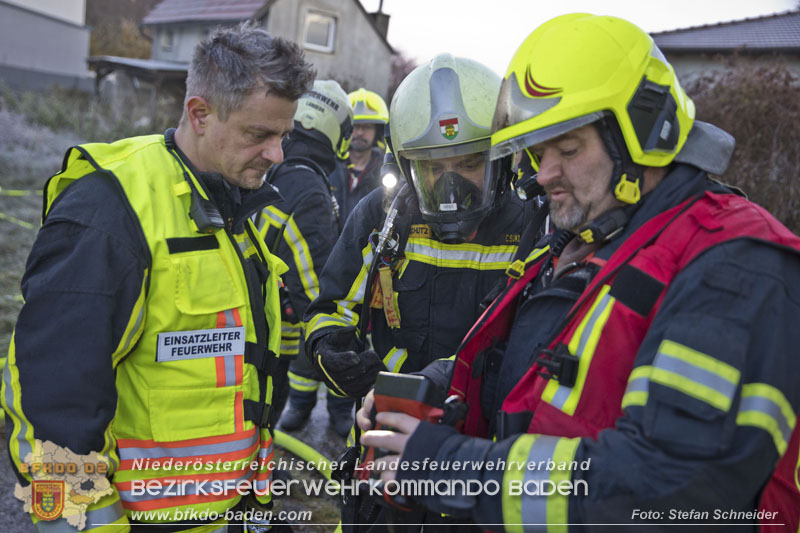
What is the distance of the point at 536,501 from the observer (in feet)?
4.12

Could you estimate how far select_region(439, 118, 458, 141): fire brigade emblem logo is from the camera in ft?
7.68

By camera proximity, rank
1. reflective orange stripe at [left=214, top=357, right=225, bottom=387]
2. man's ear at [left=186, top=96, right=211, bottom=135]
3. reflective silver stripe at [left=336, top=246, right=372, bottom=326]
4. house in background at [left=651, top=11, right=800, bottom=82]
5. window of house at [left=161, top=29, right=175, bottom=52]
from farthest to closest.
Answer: window of house at [left=161, top=29, right=175, bottom=52]
house in background at [left=651, top=11, right=800, bottom=82]
reflective silver stripe at [left=336, top=246, right=372, bottom=326]
man's ear at [left=186, top=96, right=211, bottom=135]
reflective orange stripe at [left=214, top=357, right=225, bottom=387]

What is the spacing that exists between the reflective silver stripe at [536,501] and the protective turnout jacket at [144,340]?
1091 millimetres

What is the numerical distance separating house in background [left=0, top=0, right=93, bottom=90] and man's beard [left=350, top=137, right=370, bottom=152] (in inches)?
877

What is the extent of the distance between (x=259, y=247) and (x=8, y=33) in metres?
28.3

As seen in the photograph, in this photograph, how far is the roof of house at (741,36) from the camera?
647 inches

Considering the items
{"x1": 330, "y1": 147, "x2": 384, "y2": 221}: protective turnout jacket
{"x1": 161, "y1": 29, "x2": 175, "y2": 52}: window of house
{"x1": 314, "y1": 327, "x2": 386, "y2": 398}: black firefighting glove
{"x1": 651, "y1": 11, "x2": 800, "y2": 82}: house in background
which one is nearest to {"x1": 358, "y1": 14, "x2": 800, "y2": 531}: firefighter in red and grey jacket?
{"x1": 314, "y1": 327, "x2": 386, "y2": 398}: black firefighting glove

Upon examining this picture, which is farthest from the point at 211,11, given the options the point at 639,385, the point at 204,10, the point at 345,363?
the point at 639,385

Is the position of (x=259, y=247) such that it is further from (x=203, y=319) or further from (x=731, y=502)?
(x=731, y=502)

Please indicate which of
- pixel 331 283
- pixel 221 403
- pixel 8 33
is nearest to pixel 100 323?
pixel 221 403

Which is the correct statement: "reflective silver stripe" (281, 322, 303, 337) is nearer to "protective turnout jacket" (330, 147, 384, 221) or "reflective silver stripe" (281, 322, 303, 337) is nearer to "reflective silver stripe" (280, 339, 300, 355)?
"reflective silver stripe" (280, 339, 300, 355)

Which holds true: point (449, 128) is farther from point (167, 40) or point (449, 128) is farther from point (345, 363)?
point (167, 40)

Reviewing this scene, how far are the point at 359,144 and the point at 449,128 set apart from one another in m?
4.59

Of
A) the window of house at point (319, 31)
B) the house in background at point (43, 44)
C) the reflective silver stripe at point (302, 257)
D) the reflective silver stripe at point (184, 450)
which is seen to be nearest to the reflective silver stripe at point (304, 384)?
the reflective silver stripe at point (302, 257)
